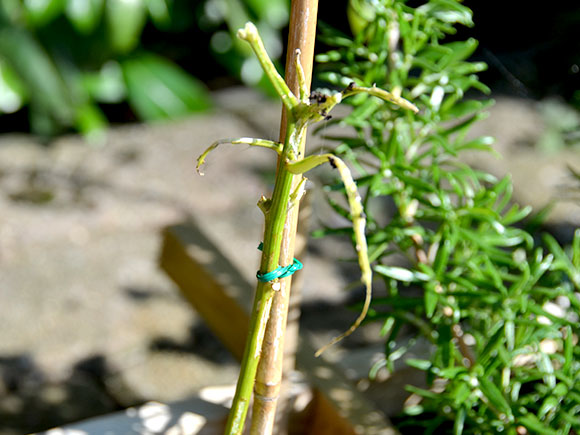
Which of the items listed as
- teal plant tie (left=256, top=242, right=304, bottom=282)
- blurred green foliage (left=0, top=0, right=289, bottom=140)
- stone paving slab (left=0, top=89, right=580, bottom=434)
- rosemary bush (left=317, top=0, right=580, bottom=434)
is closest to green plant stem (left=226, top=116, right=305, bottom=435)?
teal plant tie (left=256, top=242, right=304, bottom=282)

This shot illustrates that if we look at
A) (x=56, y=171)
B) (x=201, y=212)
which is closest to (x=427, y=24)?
(x=201, y=212)

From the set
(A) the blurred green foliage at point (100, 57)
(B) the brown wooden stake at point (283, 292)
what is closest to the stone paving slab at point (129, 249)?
(A) the blurred green foliage at point (100, 57)

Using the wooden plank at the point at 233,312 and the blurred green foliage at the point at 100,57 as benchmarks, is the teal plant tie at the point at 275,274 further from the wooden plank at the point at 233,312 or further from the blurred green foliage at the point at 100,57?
the blurred green foliage at the point at 100,57

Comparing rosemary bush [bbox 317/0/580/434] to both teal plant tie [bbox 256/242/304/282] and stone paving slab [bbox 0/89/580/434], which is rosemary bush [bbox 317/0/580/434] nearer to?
teal plant tie [bbox 256/242/304/282]

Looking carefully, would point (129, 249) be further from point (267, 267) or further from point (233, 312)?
point (267, 267)

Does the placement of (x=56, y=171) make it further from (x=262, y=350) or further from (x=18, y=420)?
(x=262, y=350)

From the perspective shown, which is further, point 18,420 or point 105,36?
point 105,36
